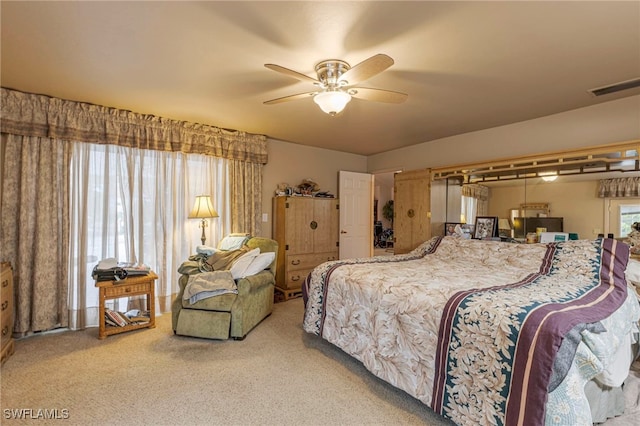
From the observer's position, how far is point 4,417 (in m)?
1.72

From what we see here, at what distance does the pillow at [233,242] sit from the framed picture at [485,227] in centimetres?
285

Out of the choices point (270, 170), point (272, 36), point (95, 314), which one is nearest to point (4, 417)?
point (95, 314)

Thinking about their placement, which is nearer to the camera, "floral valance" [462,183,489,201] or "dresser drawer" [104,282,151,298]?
"dresser drawer" [104,282,151,298]

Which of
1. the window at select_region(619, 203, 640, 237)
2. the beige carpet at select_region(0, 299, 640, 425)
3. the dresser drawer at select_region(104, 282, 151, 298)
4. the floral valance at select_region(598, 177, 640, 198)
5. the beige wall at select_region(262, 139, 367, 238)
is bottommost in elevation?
the beige carpet at select_region(0, 299, 640, 425)

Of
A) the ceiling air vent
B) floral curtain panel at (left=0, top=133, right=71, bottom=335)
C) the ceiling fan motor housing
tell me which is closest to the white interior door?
the ceiling fan motor housing

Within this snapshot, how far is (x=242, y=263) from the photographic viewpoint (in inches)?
119

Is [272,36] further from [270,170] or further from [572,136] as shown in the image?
[572,136]

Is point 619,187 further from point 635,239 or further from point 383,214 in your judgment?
point 383,214

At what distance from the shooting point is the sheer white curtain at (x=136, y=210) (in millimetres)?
3082

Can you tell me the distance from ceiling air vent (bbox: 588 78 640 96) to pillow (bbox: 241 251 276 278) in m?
3.39

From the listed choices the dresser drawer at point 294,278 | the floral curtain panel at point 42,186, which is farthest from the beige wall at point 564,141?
the floral curtain panel at point 42,186

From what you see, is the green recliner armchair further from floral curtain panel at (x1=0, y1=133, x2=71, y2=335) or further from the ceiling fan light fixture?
the ceiling fan light fixture

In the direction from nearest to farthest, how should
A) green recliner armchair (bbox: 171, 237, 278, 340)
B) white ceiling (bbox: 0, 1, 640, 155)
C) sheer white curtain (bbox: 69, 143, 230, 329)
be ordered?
white ceiling (bbox: 0, 1, 640, 155) → green recliner armchair (bbox: 171, 237, 278, 340) → sheer white curtain (bbox: 69, 143, 230, 329)

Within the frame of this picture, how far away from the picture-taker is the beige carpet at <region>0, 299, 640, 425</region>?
178 centimetres
